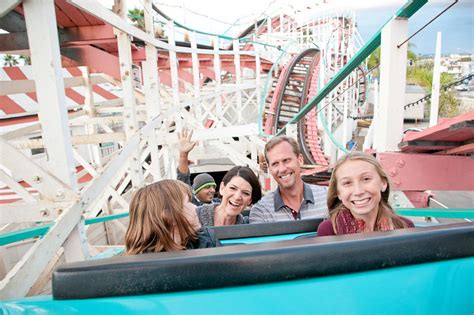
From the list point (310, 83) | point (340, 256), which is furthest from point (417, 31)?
point (310, 83)

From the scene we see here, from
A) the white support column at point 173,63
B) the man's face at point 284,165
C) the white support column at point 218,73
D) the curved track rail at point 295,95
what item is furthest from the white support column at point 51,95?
the curved track rail at point 295,95

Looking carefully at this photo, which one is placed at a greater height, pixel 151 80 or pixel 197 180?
pixel 151 80

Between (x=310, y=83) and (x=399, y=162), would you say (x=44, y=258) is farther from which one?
(x=310, y=83)

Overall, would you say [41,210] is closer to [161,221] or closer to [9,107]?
[161,221]

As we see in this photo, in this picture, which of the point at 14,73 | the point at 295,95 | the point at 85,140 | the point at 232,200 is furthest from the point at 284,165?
the point at 295,95

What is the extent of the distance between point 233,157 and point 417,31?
15.6 feet

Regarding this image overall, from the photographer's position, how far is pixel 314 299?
0.65 metres

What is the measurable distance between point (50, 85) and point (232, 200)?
42.4 inches

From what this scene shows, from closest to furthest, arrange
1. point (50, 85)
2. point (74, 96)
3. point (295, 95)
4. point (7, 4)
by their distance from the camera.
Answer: point (7, 4)
point (50, 85)
point (74, 96)
point (295, 95)

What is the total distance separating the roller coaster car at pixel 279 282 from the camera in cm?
64

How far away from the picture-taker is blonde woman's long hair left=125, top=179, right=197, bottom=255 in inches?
42.5

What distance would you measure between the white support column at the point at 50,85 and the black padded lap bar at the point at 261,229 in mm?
956

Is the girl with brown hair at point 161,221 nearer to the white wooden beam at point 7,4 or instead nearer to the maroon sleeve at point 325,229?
the maroon sleeve at point 325,229

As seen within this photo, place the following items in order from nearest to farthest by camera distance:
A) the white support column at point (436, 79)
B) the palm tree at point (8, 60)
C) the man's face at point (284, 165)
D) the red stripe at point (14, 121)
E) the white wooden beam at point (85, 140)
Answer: the man's face at point (284, 165) → the white support column at point (436, 79) → the white wooden beam at point (85, 140) → the red stripe at point (14, 121) → the palm tree at point (8, 60)
